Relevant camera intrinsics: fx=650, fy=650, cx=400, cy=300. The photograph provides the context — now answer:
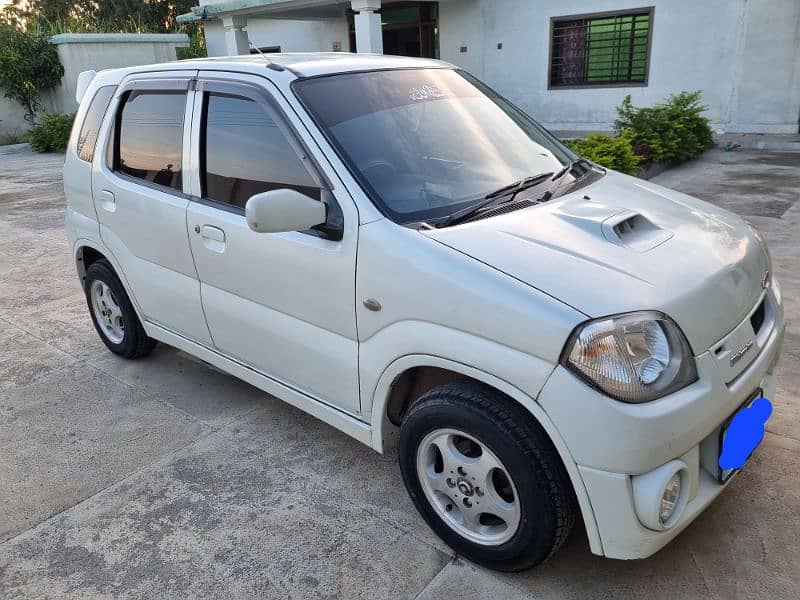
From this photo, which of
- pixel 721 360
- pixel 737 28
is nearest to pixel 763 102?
pixel 737 28

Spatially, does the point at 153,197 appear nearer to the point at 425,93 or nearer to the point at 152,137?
the point at 152,137

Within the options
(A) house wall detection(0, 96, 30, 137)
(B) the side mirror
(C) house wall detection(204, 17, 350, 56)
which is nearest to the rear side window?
(B) the side mirror

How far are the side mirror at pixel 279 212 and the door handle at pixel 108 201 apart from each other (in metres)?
1.78

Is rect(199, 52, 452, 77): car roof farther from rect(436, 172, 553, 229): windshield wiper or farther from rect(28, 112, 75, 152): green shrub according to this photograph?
rect(28, 112, 75, 152): green shrub

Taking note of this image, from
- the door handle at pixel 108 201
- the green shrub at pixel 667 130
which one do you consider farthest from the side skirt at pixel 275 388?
the green shrub at pixel 667 130

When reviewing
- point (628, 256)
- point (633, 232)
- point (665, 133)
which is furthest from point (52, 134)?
point (628, 256)

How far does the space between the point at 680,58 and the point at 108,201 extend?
11.8m

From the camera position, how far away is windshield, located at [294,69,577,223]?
269cm

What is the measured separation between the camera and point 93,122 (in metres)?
4.08

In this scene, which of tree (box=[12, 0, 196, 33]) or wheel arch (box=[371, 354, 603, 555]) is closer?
wheel arch (box=[371, 354, 603, 555])

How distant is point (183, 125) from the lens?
3365 mm

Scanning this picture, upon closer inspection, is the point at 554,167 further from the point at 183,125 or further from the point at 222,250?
the point at 183,125

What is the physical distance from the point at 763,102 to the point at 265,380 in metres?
11.9

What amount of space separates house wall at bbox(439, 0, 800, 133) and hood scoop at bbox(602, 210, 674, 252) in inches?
440
